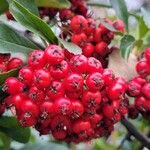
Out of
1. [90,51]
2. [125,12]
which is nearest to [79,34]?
[90,51]

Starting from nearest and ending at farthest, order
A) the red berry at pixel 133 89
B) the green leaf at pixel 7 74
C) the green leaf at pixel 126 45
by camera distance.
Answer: the green leaf at pixel 7 74
the red berry at pixel 133 89
the green leaf at pixel 126 45

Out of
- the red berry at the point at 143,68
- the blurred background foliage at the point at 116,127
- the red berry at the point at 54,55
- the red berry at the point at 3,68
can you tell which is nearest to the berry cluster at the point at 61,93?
the red berry at the point at 54,55

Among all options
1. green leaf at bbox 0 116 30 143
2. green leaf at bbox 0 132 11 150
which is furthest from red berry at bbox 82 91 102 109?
green leaf at bbox 0 132 11 150

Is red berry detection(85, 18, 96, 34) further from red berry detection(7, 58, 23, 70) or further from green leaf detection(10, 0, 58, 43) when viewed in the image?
red berry detection(7, 58, 23, 70)

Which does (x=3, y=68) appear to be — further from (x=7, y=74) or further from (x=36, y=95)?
(x=36, y=95)

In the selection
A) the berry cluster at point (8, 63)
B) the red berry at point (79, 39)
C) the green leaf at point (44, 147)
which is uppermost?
the berry cluster at point (8, 63)

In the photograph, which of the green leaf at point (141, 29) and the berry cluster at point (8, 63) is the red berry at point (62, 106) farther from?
the green leaf at point (141, 29)
